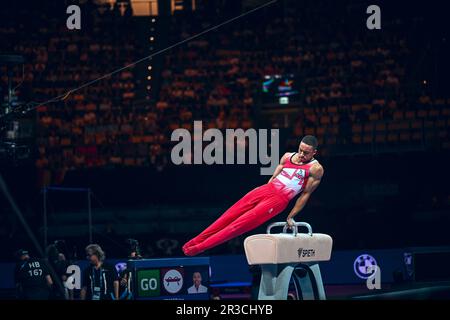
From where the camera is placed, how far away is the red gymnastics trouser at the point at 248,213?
31.4 feet

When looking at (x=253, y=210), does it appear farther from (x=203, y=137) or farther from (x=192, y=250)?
(x=203, y=137)

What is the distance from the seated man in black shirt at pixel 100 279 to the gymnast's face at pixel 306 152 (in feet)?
7.51

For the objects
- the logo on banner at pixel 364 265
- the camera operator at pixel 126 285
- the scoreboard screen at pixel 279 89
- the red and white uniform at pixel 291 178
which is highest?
the scoreboard screen at pixel 279 89

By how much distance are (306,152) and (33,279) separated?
367 centimetres

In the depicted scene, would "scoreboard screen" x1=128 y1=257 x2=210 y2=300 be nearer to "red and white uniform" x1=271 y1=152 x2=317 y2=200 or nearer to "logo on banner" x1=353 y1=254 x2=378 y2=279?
"red and white uniform" x1=271 y1=152 x2=317 y2=200

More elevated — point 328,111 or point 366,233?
point 328,111

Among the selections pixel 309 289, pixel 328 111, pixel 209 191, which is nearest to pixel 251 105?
pixel 328 111

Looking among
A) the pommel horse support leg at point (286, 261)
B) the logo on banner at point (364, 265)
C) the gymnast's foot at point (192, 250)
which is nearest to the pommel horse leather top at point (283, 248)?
the pommel horse support leg at point (286, 261)

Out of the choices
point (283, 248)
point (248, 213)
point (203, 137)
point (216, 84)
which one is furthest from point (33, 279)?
point (216, 84)

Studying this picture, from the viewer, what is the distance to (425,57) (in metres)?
15.0

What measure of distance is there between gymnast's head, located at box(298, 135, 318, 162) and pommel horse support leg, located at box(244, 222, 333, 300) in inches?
40.5

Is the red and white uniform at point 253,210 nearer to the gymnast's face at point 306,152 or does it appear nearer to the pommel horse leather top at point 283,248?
the gymnast's face at point 306,152

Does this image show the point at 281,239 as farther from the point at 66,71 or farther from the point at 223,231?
the point at 66,71
